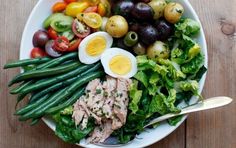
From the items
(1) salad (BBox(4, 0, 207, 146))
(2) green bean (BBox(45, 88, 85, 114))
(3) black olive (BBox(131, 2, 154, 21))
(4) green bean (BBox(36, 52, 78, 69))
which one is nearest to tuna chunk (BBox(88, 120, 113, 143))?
(1) salad (BBox(4, 0, 207, 146))

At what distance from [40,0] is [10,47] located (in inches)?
8.2

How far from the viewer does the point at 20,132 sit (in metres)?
1.52

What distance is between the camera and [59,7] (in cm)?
144

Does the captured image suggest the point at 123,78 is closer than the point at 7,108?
Yes

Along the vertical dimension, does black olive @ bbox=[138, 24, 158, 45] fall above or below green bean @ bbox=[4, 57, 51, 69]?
above

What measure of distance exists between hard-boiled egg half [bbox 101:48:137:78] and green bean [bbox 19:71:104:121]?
0.16 ft

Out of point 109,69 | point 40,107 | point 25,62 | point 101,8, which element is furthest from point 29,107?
point 101,8

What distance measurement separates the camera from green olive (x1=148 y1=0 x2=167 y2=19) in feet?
4.56

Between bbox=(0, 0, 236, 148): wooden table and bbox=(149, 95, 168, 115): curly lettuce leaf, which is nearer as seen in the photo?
bbox=(149, 95, 168, 115): curly lettuce leaf

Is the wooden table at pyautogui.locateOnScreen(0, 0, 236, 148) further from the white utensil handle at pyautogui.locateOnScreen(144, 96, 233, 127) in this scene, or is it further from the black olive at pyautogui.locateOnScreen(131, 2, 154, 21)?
the black olive at pyautogui.locateOnScreen(131, 2, 154, 21)

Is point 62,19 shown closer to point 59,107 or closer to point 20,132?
point 59,107

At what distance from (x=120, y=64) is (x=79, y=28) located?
0.54 feet

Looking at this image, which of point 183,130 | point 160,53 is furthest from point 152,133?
point 160,53

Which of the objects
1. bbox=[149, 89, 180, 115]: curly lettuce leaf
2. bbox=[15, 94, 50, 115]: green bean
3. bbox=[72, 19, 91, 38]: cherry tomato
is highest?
bbox=[72, 19, 91, 38]: cherry tomato
